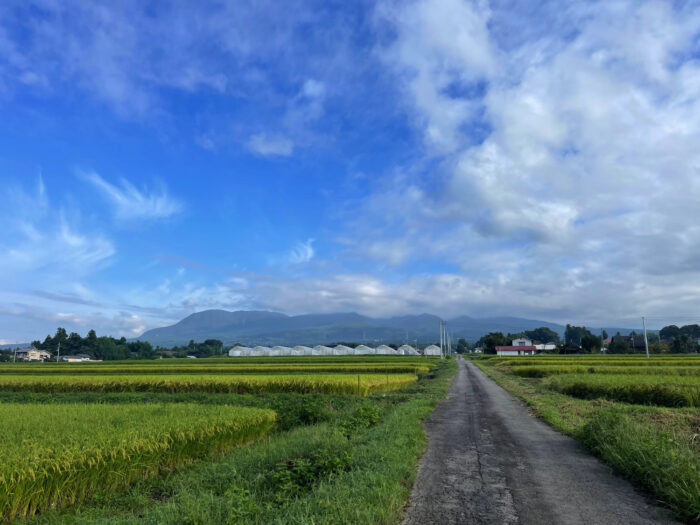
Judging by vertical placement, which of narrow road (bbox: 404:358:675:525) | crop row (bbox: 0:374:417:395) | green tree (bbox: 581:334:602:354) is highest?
narrow road (bbox: 404:358:675:525)

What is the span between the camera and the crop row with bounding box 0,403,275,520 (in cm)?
646

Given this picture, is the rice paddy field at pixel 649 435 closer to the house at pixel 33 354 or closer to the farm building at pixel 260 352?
the farm building at pixel 260 352

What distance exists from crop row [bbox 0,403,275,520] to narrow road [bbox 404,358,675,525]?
222 inches

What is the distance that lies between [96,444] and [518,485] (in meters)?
8.21

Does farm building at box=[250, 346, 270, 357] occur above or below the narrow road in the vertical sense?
below

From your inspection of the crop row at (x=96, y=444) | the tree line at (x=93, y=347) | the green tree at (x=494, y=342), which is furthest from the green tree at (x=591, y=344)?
the tree line at (x=93, y=347)

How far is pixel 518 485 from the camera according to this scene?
7105 mm

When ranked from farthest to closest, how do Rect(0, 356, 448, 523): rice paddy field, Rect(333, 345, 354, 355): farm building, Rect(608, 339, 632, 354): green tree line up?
Rect(333, 345, 354, 355): farm building < Rect(608, 339, 632, 354): green tree < Rect(0, 356, 448, 523): rice paddy field

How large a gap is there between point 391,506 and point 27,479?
590 centimetres

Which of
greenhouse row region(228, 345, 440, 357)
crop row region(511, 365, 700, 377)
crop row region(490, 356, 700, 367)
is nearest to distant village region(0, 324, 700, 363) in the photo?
greenhouse row region(228, 345, 440, 357)

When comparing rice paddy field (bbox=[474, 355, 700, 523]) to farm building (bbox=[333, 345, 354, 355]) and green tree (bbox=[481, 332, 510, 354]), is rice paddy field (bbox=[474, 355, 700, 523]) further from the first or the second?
green tree (bbox=[481, 332, 510, 354])

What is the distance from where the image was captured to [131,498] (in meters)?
7.26

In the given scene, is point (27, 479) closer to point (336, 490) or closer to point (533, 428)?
point (336, 490)

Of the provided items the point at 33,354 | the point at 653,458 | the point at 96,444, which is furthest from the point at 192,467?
the point at 33,354
